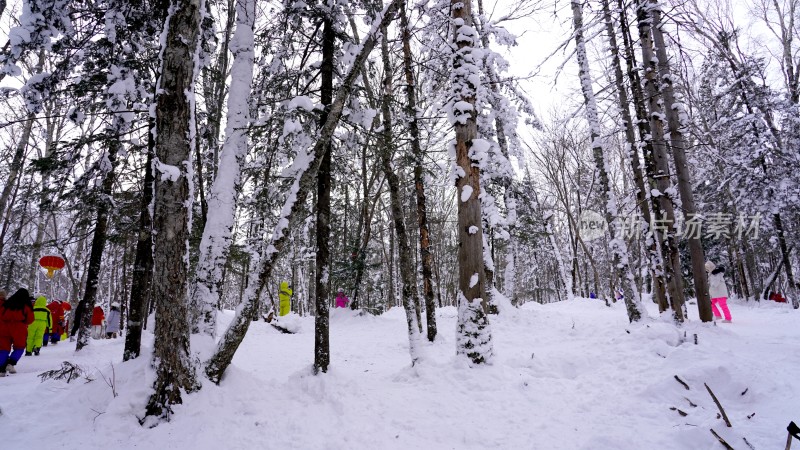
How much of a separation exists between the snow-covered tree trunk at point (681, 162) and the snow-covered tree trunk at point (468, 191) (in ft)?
17.2

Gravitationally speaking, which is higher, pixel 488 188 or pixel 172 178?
pixel 488 188

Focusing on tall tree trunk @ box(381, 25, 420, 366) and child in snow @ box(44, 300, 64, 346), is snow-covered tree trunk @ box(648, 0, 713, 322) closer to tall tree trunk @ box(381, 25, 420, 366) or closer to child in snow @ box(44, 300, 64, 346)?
tall tree trunk @ box(381, 25, 420, 366)

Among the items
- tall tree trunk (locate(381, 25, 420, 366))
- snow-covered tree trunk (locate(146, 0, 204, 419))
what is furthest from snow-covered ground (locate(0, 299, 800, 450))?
tall tree trunk (locate(381, 25, 420, 366))

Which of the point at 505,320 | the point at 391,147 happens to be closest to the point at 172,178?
the point at 391,147

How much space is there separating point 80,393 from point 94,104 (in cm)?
623

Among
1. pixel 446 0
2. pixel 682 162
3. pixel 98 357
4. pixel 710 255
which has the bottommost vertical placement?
pixel 98 357

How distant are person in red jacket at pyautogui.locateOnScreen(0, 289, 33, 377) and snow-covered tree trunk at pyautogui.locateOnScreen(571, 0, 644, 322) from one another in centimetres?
1298

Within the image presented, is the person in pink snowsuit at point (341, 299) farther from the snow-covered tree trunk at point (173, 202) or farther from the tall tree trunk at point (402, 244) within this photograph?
the snow-covered tree trunk at point (173, 202)

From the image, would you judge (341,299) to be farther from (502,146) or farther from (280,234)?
(280,234)

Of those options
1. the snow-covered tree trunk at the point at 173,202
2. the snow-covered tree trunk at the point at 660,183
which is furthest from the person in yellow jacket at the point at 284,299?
the snow-covered tree trunk at the point at 660,183

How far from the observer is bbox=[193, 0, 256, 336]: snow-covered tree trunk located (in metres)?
5.24

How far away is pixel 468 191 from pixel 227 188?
145 inches

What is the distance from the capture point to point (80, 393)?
13.3 ft

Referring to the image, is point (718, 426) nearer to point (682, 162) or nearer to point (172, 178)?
point (172, 178)
